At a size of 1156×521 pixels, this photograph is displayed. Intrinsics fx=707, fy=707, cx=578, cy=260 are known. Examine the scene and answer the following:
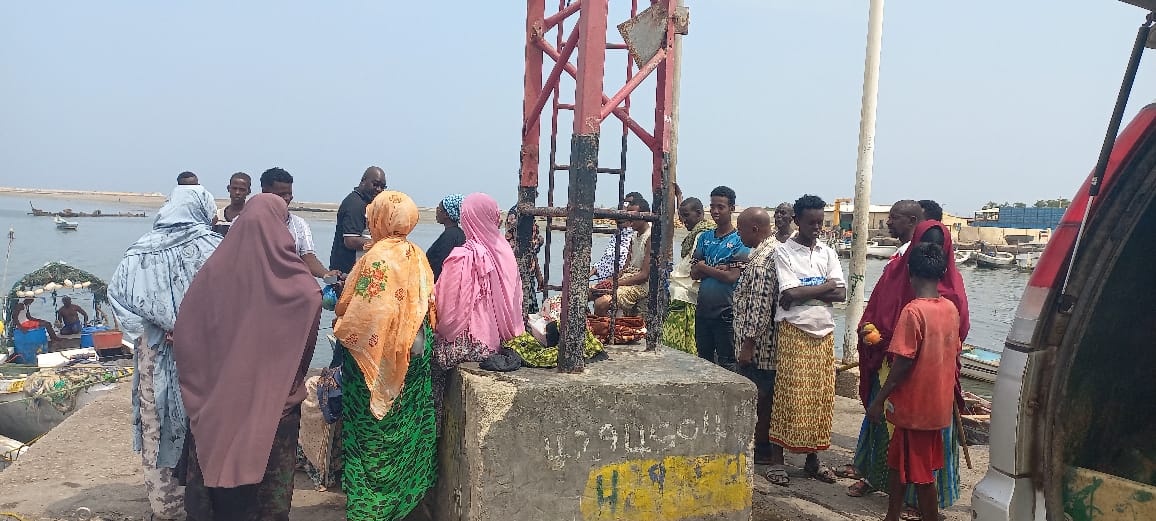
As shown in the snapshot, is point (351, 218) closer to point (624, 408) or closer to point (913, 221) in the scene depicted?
point (624, 408)

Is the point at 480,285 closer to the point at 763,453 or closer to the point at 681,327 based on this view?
the point at 681,327

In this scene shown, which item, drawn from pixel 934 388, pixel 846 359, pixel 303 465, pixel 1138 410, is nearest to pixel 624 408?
pixel 934 388

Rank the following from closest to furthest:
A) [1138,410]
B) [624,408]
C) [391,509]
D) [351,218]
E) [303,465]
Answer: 1. [1138,410]
2. [624,408]
3. [391,509]
4. [303,465]
5. [351,218]

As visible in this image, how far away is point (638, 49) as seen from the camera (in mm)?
3486

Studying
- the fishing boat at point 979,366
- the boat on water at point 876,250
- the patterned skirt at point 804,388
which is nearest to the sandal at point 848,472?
the patterned skirt at point 804,388

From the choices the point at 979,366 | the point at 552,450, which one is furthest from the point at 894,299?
the point at 979,366

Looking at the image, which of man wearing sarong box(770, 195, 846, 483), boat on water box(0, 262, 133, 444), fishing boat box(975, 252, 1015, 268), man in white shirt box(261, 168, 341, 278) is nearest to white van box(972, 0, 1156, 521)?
man wearing sarong box(770, 195, 846, 483)

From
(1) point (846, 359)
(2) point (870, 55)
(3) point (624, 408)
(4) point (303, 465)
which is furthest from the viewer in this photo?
(1) point (846, 359)

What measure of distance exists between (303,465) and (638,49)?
10.5ft

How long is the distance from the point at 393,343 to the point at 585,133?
4.11ft

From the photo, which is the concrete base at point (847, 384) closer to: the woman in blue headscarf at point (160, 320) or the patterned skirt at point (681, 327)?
the patterned skirt at point (681, 327)

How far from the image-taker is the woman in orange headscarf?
310 centimetres

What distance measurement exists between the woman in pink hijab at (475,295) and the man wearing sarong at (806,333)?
1974 mm

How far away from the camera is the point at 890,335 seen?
4117mm
